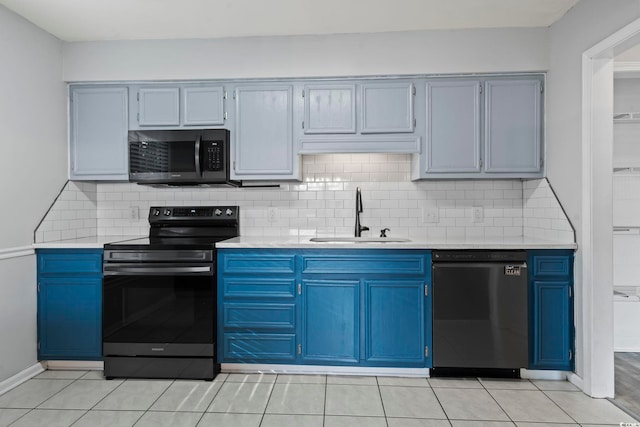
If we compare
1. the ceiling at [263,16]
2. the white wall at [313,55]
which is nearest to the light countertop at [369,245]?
the white wall at [313,55]

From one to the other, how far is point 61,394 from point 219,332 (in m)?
1.01

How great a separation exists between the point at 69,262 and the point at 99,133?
3.42 feet

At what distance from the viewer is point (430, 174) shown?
9.64 ft

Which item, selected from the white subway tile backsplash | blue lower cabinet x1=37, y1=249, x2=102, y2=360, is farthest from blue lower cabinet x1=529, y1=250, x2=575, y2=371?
blue lower cabinet x1=37, y1=249, x2=102, y2=360

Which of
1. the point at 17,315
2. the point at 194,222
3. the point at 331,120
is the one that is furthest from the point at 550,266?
the point at 17,315

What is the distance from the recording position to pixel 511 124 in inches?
114

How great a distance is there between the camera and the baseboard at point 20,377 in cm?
247

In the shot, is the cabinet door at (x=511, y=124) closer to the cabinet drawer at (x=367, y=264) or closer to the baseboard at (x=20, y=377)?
the cabinet drawer at (x=367, y=264)

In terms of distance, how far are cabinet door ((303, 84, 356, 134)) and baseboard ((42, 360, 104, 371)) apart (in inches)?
91.2

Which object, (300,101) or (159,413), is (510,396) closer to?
(159,413)

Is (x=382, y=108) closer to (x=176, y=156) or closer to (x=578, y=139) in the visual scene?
(x=578, y=139)

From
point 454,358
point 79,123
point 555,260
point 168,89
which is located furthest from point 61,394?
point 555,260

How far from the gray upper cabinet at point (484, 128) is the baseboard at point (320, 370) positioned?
56.3 inches

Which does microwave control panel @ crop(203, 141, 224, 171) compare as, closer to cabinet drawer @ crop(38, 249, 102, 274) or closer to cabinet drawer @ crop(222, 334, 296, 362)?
cabinet drawer @ crop(38, 249, 102, 274)
